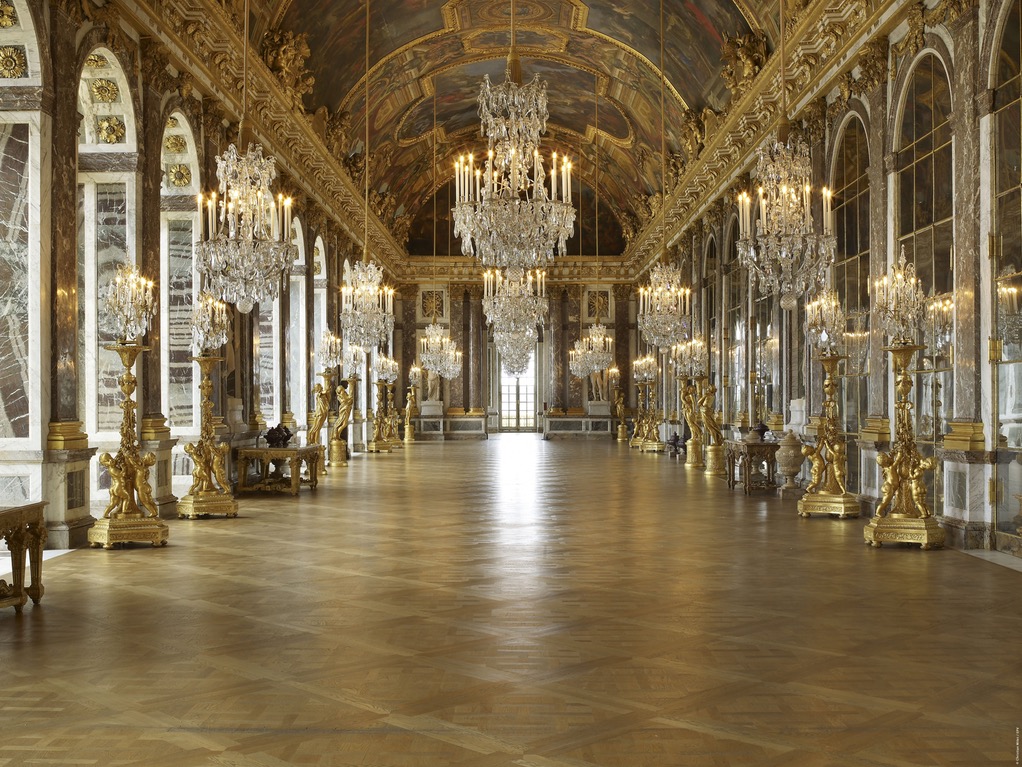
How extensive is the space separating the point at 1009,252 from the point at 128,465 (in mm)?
8228

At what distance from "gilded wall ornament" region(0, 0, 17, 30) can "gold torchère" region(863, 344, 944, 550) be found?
837 centimetres

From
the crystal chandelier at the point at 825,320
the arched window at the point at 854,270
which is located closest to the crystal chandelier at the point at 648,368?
the arched window at the point at 854,270

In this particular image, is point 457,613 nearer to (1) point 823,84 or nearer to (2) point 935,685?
(2) point 935,685

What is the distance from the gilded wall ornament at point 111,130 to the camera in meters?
11.2

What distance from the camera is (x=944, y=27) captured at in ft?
33.0

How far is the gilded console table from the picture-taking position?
615 cm

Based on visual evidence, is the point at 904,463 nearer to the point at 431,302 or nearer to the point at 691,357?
the point at 691,357

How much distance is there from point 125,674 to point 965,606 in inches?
200

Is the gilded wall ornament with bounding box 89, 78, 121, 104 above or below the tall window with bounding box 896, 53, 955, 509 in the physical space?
above

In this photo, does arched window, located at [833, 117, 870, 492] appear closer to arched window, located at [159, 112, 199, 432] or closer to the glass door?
arched window, located at [159, 112, 199, 432]

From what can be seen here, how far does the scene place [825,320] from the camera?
1242cm

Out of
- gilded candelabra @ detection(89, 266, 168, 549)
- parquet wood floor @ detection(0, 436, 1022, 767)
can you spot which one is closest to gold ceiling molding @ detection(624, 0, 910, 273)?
parquet wood floor @ detection(0, 436, 1022, 767)

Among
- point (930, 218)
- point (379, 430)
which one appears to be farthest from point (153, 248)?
point (379, 430)

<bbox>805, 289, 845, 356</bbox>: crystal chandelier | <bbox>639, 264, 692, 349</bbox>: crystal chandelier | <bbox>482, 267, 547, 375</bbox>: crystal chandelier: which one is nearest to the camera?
<bbox>805, 289, 845, 356</bbox>: crystal chandelier
